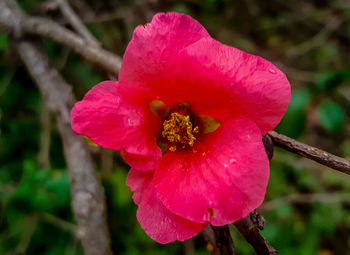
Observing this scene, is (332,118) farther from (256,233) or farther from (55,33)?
(55,33)

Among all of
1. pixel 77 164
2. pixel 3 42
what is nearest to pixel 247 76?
pixel 77 164

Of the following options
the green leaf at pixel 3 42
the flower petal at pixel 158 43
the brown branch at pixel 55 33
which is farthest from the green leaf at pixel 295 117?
the green leaf at pixel 3 42

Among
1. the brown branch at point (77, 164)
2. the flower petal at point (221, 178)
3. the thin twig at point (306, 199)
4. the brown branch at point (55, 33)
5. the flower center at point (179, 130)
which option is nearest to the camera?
the flower petal at point (221, 178)

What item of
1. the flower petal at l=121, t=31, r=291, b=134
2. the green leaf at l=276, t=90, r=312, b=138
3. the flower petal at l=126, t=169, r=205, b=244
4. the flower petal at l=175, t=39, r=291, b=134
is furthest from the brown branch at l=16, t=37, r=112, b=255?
the green leaf at l=276, t=90, r=312, b=138

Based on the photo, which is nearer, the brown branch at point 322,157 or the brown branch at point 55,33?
the brown branch at point 322,157

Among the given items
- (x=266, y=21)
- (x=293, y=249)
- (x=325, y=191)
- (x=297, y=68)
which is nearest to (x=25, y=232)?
(x=293, y=249)

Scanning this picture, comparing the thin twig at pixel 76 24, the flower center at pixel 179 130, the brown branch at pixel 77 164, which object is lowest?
the brown branch at pixel 77 164

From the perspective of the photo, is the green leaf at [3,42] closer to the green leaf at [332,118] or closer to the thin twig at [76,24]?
the thin twig at [76,24]
